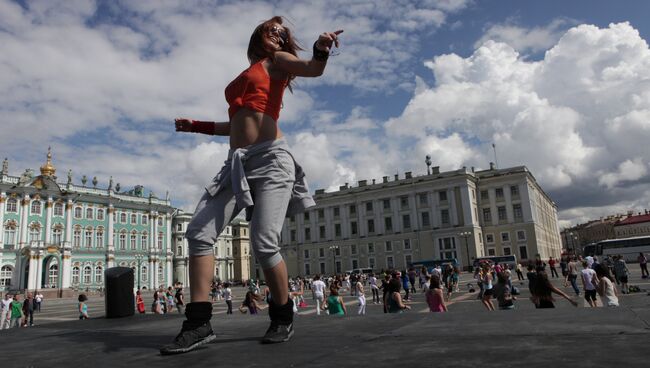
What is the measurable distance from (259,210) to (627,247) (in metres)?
46.1

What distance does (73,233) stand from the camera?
173 ft

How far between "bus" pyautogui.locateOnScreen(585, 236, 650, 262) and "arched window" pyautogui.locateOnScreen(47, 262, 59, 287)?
5419 cm

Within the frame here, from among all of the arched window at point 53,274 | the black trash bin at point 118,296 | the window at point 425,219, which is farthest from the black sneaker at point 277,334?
the window at point 425,219

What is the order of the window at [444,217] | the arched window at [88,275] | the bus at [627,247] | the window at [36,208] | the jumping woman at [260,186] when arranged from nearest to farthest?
the jumping woman at [260,186], the bus at [627,247], the window at [36,208], the arched window at [88,275], the window at [444,217]

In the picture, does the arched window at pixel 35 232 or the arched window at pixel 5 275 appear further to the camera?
the arched window at pixel 35 232

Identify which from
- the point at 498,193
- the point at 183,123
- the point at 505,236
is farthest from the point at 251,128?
the point at 498,193

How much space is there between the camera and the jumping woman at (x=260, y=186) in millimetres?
2934

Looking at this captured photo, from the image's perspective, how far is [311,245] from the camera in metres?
71.7

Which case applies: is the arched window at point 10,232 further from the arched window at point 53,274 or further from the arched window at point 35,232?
the arched window at point 53,274

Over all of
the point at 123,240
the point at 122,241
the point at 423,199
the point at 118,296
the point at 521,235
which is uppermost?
the point at 423,199

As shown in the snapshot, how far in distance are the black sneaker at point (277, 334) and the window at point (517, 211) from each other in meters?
63.5

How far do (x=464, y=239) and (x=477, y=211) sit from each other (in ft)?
17.4

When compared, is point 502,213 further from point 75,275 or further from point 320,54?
point 320,54

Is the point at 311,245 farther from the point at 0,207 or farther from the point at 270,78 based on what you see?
the point at 270,78
